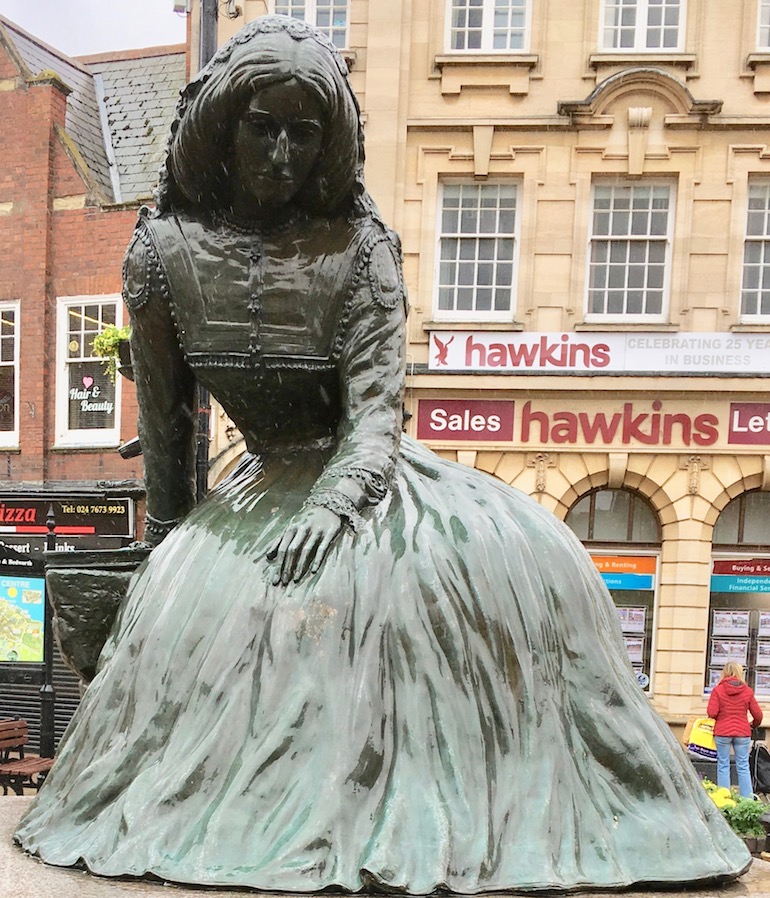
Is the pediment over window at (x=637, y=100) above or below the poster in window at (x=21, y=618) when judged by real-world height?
above

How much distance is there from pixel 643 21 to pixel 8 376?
34.4 ft

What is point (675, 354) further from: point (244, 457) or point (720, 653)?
point (244, 457)

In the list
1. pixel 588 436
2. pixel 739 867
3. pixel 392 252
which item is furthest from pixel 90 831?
pixel 588 436

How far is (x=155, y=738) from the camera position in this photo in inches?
86.7

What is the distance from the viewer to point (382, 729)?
211 centimetres

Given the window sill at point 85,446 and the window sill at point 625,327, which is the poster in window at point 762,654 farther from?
the window sill at point 85,446

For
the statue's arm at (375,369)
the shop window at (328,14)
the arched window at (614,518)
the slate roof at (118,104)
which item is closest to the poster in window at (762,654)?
the arched window at (614,518)

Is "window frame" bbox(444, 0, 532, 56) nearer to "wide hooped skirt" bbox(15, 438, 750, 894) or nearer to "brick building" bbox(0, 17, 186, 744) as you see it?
"brick building" bbox(0, 17, 186, 744)

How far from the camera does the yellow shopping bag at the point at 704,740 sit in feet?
32.7

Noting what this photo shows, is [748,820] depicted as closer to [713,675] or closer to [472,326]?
[713,675]

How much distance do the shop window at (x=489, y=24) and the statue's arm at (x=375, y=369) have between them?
12756 millimetres

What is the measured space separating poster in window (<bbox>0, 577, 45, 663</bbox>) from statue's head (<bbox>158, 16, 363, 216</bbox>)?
7.09m

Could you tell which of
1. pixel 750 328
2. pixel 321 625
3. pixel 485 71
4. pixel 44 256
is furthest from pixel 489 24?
pixel 321 625

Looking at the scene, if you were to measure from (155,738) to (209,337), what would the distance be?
0.99m
